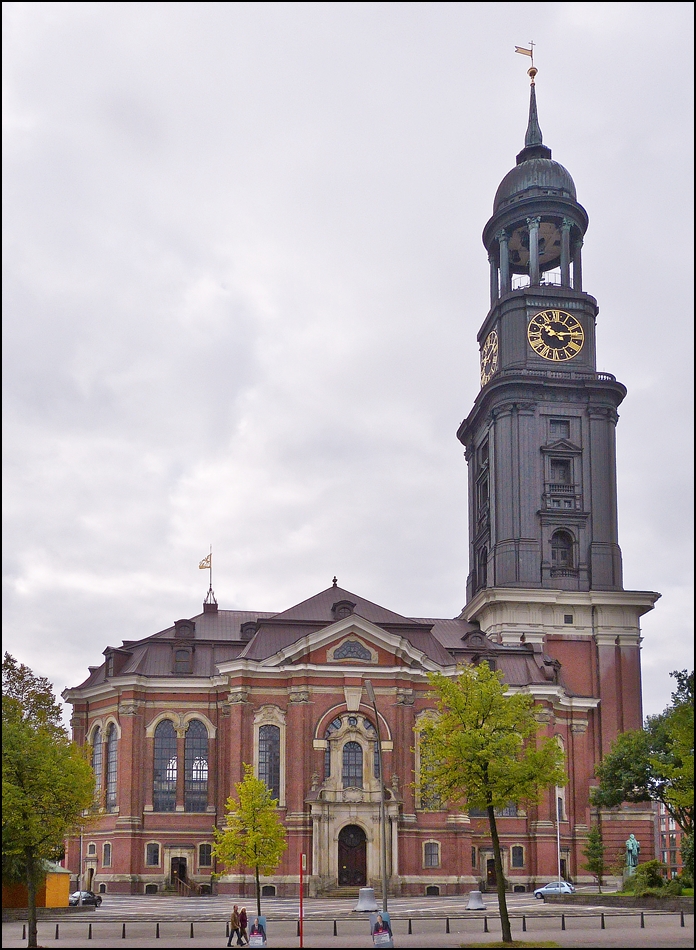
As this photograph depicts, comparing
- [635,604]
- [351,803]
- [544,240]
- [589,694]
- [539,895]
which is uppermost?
[544,240]

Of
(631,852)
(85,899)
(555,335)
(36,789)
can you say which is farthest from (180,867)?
(555,335)

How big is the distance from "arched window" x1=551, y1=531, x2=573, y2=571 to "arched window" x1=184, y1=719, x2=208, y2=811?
30691 millimetres

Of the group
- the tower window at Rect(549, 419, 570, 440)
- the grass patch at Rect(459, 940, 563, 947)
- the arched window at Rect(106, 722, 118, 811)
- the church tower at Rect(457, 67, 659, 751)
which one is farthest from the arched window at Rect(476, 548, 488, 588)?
the grass patch at Rect(459, 940, 563, 947)

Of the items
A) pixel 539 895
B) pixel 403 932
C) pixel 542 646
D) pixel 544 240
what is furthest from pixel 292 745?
pixel 544 240

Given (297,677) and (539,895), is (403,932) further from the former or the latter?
(297,677)

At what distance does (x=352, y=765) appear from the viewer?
74312mm

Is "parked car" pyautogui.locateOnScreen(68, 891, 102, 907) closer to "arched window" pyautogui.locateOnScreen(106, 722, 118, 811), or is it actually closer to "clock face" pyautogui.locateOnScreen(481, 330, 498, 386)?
"arched window" pyautogui.locateOnScreen(106, 722, 118, 811)

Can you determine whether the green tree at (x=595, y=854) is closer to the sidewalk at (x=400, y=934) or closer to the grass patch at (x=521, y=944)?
the sidewalk at (x=400, y=934)

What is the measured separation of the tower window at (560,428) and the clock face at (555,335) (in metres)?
5.21

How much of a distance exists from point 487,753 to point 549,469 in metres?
55.6

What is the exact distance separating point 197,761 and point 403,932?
3455 centimetres

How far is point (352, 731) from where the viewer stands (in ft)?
245

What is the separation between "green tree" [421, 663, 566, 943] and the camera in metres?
41.0

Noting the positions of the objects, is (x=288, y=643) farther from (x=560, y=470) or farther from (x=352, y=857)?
(x=560, y=470)
